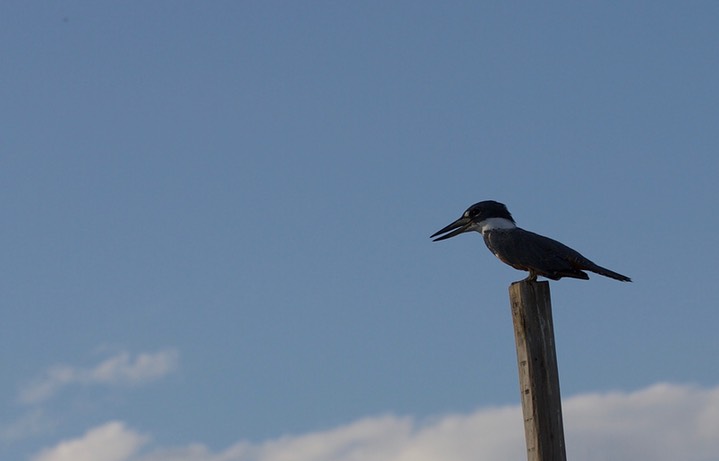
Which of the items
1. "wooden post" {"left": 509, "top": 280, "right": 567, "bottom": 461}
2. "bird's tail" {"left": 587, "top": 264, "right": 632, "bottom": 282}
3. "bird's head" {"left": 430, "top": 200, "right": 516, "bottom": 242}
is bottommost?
"wooden post" {"left": 509, "top": 280, "right": 567, "bottom": 461}

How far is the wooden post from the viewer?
7.75 meters

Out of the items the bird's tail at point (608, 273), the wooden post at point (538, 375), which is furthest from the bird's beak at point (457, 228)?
the wooden post at point (538, 375)

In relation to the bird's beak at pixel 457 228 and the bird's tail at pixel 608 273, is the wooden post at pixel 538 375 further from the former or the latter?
the bird's beak at pixel 457 228

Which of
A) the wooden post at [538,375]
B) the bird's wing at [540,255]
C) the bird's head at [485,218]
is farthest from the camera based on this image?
the bird's head at [485,218]

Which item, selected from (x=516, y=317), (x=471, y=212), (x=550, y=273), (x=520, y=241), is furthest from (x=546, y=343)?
(x=471, y=212)

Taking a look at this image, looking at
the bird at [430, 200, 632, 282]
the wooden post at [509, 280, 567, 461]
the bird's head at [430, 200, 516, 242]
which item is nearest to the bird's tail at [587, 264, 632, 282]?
the bird at [430, 200, 632, 282]

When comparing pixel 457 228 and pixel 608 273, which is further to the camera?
pixel 457 228

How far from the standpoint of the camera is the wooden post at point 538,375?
7754 mm

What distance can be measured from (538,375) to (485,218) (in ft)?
13.0

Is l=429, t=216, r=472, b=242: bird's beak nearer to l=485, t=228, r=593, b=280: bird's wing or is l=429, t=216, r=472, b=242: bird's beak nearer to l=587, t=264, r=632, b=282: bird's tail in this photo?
l=485, t=228, r=593, b=280: bird's wing

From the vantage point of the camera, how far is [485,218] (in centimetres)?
1162

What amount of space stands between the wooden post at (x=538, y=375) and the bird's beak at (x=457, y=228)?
370cm

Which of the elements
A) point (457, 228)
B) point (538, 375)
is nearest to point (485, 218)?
point (457, 228)

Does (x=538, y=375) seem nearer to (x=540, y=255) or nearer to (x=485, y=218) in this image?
(x=540, y=255)
